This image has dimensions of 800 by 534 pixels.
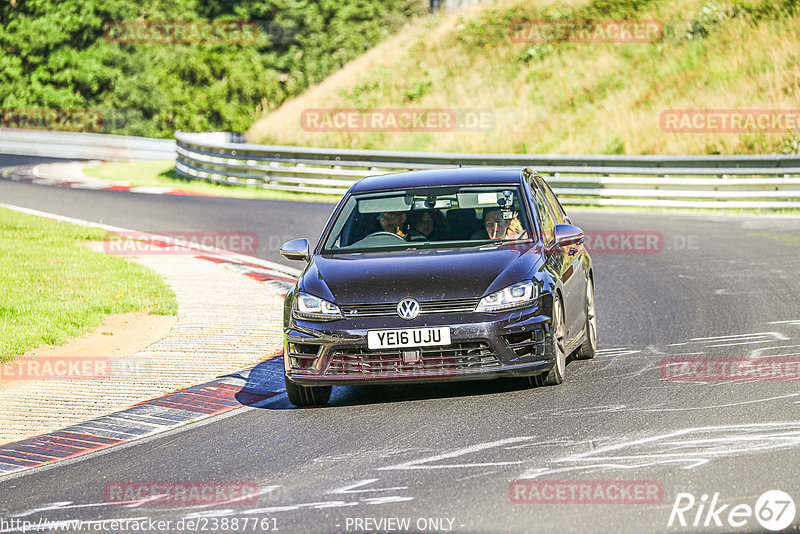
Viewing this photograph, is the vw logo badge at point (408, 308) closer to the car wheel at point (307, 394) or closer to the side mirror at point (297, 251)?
the car wheel at point (307, 394)

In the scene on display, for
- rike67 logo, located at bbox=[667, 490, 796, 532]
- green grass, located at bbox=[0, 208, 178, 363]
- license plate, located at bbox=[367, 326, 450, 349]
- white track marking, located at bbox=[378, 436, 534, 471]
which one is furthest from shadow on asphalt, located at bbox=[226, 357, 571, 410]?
rike67 logo, located at bbox=[667, 490, 796, 532]

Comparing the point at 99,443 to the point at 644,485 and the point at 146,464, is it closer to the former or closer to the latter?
the point at 146,464

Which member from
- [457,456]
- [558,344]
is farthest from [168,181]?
[457,456]

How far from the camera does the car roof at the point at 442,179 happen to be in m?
9.42

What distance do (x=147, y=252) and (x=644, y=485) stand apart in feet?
42.4

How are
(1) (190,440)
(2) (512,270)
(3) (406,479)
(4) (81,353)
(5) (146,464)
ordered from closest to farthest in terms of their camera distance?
(3) (406,479)
(5) (146,464)
(1) (190,440)
(2) (512,270)
(4) (81,353)

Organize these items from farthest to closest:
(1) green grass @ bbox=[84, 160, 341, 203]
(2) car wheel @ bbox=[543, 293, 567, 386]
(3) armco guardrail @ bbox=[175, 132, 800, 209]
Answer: (1) green grass @ bbox=[84, 160, 341, 203], (3) armco guardrail @ bbox=[175, 132, 800, 209], (2) car wheel @ bbox=[543, 293, 567, 386]

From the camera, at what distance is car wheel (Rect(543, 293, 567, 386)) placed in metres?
8.16

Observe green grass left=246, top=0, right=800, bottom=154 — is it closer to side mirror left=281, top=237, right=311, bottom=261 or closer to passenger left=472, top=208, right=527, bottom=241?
passenger left=472, top=208, right=527, bottom=241

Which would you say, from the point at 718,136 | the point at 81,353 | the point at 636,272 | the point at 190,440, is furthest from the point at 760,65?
the point at 190,440

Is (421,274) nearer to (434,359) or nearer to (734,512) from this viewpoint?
(434,359)

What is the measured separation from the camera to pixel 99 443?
7688mm

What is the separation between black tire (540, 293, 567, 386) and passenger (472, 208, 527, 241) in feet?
2.58

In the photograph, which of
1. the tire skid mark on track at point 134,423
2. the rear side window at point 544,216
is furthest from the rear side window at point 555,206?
the tire skid mark on track at point 134,423
